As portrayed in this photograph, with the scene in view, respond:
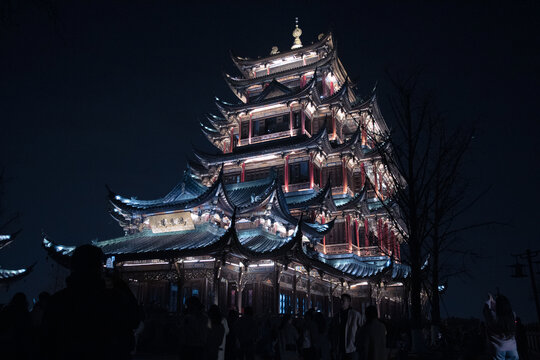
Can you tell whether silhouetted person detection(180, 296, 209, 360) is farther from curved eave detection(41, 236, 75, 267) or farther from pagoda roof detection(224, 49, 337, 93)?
pagoda roof detection(224, 49, 337, 93)

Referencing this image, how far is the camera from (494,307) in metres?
7.05

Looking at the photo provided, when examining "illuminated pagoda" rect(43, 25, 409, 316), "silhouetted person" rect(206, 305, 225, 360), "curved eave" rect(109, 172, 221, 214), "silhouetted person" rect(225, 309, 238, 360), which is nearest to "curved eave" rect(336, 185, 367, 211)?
"illuminated pagoda" rect(43, 25, 409, 316)

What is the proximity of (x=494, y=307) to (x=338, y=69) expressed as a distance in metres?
33.8

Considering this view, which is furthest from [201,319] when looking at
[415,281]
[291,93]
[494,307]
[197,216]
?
[291,93]

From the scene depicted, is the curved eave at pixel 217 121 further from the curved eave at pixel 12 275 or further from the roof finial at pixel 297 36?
the curved eave at pixel 12 275

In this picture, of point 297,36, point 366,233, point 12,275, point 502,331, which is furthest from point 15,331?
point 297,36

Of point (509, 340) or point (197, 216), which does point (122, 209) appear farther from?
point (509, 340)

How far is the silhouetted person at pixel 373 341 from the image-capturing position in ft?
20.5

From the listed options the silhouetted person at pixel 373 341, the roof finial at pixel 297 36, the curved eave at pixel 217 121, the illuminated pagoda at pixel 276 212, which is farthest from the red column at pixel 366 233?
the silhouetted person at pixel 373 341

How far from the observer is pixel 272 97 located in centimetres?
3438

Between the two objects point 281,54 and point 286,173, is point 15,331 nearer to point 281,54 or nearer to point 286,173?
point 286,173

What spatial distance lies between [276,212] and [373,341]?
17.5m

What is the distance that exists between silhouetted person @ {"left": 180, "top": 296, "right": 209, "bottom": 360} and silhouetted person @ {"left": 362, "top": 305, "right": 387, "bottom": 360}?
2.70m

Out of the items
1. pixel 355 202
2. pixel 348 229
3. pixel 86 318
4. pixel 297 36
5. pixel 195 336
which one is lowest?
pixel 195 336
